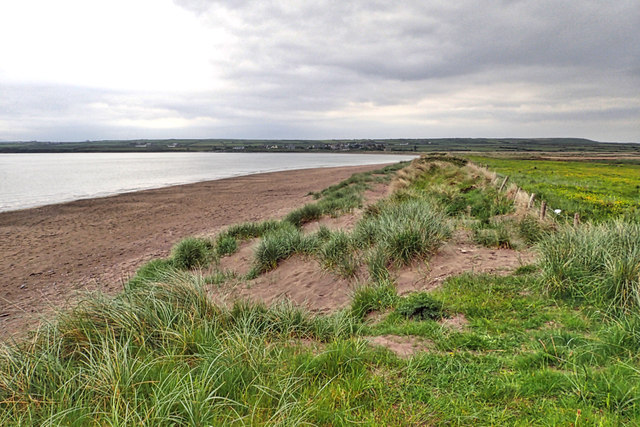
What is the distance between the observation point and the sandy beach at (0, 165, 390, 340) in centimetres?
899

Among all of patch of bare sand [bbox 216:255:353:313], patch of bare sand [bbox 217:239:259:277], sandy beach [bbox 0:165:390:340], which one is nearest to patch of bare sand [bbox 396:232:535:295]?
patch of bare sand [bbox 216:255:353:313]

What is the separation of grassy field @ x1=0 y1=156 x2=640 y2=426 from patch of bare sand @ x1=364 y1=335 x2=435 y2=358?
0.03 m

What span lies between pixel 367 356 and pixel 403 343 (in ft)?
2.48

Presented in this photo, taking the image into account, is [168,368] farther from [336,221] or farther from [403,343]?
[336,221]

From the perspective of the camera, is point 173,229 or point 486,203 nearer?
point 486,203

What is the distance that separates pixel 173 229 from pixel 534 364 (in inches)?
648

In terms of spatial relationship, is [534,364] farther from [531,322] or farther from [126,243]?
[126,243]

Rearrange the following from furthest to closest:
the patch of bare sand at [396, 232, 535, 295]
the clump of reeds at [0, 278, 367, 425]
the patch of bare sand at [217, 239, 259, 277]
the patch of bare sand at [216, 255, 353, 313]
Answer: the patch of bare sand at [217, 239, 259, 277]
the patch of bare sand at [216, 255, 353, 313]
the patch of bare sand at [396, 232, 535, 295]
the clump of reeds at [0, 278, 367, 425]

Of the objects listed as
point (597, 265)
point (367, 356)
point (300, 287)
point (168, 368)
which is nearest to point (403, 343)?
point (367, 356)

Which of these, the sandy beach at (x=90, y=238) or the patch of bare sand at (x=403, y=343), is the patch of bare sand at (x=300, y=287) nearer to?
the patch of bare sand at (x=403, y=343)

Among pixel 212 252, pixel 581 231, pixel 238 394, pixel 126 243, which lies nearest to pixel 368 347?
pixel 238 394

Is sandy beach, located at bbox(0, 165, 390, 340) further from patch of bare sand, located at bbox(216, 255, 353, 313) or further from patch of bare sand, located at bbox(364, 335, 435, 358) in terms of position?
patch of bare sand, located at bbox(364, 335, 435, 358)

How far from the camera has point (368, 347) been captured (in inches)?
155

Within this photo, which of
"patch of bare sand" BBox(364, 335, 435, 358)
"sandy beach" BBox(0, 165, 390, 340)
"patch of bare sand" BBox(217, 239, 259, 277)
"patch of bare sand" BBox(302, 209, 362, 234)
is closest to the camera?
"patch of bare sand" BBox(364, 335, 435, 358)
